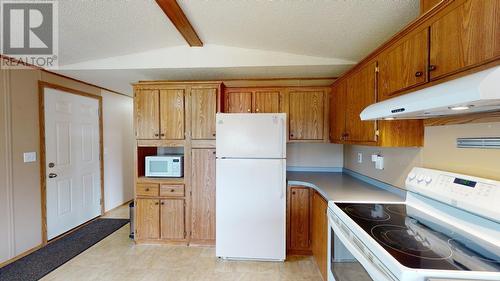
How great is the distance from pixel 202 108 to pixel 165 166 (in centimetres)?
94

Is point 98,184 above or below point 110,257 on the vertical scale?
above

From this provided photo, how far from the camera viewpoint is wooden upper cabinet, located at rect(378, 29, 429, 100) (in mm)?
1282

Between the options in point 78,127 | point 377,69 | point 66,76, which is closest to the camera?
point 377,69

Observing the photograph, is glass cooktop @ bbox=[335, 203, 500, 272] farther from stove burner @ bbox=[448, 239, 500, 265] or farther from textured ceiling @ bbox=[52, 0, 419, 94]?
textured ceiling @ bbox=[52, 0, 419, 94]

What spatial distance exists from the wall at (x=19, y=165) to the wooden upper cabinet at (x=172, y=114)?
5.00 ft

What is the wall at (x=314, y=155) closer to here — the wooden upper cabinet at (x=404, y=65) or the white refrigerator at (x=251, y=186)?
the white refrigerator at (x=251, y=186)

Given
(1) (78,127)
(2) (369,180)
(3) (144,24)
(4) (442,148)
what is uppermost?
(3) (144,24)

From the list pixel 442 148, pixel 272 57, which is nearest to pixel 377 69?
pixel 442 148

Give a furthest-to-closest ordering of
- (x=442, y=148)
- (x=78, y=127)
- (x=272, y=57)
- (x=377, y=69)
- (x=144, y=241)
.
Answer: (x=78, y=127), (x=144, y=241), (x=272, y=57), (x=377, y=69), (x=442, y=148)

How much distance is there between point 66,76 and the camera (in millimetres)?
3146

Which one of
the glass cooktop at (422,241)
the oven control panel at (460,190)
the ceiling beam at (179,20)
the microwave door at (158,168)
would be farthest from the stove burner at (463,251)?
the microwave door at (158,168)

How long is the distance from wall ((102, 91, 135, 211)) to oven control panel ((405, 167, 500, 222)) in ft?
14.7

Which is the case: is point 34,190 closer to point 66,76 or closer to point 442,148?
point 66,76

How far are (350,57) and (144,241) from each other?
3404 millimetres
